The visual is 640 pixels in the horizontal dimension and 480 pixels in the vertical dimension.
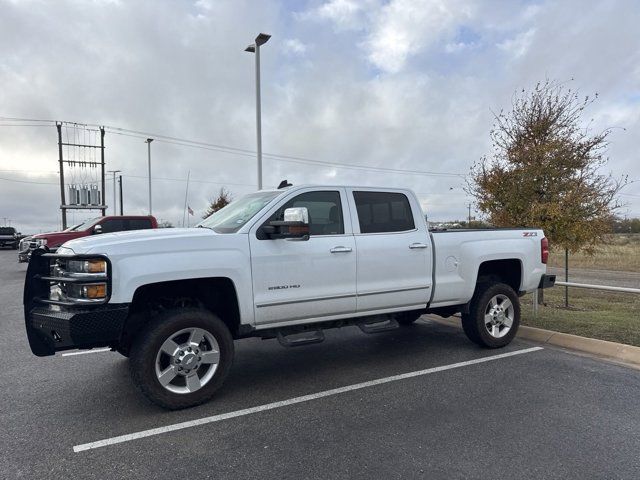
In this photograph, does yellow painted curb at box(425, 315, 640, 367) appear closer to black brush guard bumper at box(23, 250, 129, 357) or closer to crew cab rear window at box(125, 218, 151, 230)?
black brush guard bumper at box(23, 250, 129, 357)

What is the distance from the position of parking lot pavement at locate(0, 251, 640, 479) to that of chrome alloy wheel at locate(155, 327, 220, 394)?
0.26 m

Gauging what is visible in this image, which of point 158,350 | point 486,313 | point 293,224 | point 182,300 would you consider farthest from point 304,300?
point 486,313

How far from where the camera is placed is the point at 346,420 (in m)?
3.84

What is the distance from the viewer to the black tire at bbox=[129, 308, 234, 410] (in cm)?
386

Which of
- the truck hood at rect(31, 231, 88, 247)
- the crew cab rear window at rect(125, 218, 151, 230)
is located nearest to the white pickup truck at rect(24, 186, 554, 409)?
the crew cab rear window at rect(125, 218, 151, 230)

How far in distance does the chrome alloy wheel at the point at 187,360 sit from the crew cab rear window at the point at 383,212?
2.04 m

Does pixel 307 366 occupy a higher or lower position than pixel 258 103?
lower

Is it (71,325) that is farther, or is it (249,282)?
(249,282)

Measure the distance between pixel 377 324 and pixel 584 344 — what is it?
112 inches

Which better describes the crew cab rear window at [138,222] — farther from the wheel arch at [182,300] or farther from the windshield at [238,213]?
the wheel arch at [182,300]

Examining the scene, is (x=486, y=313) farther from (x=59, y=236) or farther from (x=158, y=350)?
(x=59, y=236)

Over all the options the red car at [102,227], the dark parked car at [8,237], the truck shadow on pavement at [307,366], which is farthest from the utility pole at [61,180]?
the truck shadow on pavement at [307,366]

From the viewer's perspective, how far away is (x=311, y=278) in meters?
4.60

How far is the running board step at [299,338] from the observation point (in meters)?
4.50
